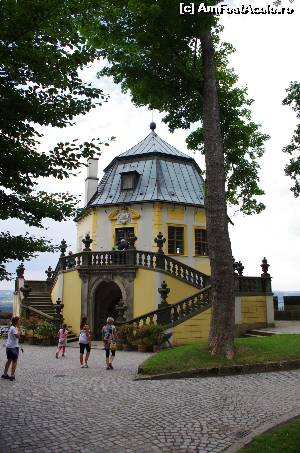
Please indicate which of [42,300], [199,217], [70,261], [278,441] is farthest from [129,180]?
[278,441]

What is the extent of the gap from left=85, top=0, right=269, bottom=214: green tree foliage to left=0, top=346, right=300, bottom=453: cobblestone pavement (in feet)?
27.7

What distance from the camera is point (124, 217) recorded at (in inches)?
1038

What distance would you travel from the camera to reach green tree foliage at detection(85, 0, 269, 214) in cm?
1316

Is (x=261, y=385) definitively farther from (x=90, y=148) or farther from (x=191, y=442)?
(x=90, y=148)

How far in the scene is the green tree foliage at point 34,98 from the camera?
5.31 m

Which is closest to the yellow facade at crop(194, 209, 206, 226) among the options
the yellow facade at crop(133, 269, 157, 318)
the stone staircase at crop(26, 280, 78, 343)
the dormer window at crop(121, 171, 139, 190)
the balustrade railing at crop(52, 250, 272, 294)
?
the dormer window at crop(121, 171, 139, 190)

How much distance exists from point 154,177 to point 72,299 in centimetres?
942

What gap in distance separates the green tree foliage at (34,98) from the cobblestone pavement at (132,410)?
103 inches

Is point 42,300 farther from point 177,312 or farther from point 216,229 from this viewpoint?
point 216,229

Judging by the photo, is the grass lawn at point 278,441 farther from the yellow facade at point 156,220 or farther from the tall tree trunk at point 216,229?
the yellow facade at point 156,220

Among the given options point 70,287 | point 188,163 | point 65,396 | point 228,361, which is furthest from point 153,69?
point 188,163

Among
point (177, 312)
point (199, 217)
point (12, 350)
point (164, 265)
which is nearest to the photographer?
point (12, 350)

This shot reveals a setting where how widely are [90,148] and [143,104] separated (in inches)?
432

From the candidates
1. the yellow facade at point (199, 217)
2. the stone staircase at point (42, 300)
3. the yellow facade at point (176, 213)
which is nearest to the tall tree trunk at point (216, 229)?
the stone staircase at point (42, 300)
